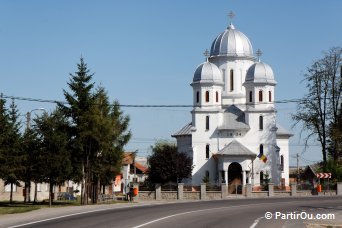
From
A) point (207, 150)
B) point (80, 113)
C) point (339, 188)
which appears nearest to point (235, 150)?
point (207, 150)

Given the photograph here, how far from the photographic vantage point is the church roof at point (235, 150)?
77.6 meters

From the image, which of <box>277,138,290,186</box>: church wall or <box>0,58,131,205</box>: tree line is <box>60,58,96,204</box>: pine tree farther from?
<box>277,138,290,186</box>: church wall

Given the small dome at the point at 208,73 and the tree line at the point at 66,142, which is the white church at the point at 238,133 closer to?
the small dome at the point at 208,73

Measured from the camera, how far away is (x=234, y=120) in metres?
82.5

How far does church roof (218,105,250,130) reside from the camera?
8100cm

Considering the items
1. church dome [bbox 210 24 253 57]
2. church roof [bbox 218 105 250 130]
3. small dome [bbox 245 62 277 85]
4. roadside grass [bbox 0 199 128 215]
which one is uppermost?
church dome [bbox 210 24 253 57]

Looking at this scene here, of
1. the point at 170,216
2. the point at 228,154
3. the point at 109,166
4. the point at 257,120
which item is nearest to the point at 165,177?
the point at 228,154

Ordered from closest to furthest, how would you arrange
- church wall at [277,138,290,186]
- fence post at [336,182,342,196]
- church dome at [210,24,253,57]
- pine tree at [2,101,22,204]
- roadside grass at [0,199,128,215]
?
roadside grass at [0,199,128,215]
pine tree at [2,101,22,204]
fence post at [336,182,342,196]
church wall at [277,138,290,186]
church dome at [210,24,253,57]

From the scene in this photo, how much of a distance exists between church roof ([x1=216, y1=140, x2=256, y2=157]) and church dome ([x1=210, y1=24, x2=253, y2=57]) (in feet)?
45.1

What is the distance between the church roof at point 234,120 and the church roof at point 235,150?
6.54 ft

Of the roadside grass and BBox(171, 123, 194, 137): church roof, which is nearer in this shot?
the roadside grass

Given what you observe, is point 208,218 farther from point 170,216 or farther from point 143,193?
point 143,193

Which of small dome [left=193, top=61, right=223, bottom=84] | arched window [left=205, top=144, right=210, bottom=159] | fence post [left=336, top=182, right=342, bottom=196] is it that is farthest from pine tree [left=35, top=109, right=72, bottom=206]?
small dome [left=193, top=61, right=223, bottom=84]

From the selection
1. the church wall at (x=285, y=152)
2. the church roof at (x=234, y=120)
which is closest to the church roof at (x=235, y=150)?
the church roof at (x=234, y=120)
